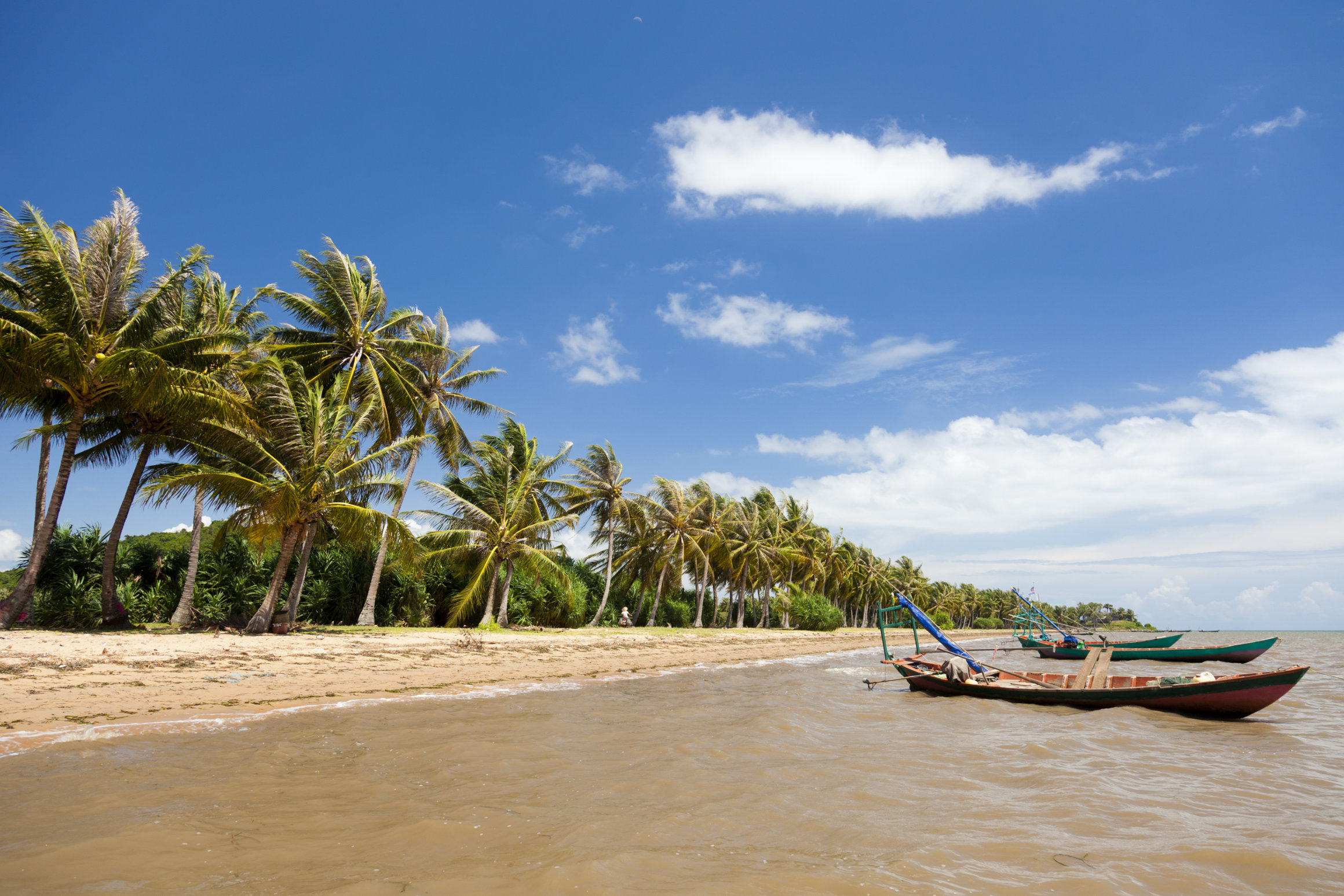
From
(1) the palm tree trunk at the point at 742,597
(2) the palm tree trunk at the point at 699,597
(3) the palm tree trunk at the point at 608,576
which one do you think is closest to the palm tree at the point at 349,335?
(3) the palm tree trunk at the point at 608,576

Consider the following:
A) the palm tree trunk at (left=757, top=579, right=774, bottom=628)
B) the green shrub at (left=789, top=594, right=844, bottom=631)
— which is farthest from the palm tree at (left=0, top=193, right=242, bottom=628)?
the green shrub at (left=789, top=594, right=844, bottom=631)

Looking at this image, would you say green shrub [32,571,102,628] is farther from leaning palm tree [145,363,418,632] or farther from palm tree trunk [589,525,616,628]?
palm tree trunk [589,525,616,628]

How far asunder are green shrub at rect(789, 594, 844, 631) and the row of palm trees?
2711 centimetres

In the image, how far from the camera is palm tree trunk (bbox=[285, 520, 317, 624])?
64.1 feet

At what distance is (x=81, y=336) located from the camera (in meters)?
16.7

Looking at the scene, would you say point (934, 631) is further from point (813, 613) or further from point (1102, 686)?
point (813, 613)

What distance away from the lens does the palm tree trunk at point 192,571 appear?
18484 mm

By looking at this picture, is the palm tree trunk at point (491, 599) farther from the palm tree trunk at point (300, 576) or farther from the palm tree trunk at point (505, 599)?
the palm tree trunk at point (300, 576)

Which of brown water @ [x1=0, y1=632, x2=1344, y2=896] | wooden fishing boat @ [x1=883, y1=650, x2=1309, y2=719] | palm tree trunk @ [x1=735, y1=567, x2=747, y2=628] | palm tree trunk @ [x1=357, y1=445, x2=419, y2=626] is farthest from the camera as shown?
palm tree trunk @ [x1=735, y1=567, x2=747, y2=628]

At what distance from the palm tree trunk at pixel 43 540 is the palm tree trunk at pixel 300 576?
579 cm

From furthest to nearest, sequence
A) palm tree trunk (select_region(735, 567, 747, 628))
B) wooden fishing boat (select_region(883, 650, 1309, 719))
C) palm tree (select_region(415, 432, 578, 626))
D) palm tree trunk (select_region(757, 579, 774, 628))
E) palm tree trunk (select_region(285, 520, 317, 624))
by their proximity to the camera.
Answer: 1. palm tree trunk (select_region(757, 579, 774, 628))
2. palm tree trunk (select_region(735, 567, 747, 628))
3. palm tree (select_region(415, 432, 578, 626))
4. palm tree trunk (select_region(285, 520, 317, 624))
5. wooden fishing boat (select_region(883, 650, 1309, 719))

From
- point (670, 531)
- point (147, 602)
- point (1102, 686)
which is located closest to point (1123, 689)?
point (1102, 686)

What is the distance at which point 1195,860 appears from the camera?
4.87m

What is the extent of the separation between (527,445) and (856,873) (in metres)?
29.0
